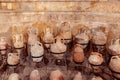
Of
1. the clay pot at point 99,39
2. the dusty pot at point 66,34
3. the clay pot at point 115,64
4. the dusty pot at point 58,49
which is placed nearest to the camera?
the clay pot at point 115,64

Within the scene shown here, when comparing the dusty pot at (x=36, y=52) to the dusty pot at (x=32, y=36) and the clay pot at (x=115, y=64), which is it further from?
the clay pot at (x=115, y=64)

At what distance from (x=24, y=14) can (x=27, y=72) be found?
4.50 feet

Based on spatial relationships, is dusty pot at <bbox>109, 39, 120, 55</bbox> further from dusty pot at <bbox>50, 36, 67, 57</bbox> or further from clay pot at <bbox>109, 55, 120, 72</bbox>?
dusty pot at <bbox>50, 36, 67, 57</bbox>

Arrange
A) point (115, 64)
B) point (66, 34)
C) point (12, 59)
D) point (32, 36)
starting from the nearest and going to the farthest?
point (115, 64)
point (12, 59)
point (32, 36)
point (66, 34)

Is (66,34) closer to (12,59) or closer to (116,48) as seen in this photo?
(116,48)

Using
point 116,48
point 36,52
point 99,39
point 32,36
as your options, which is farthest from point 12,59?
point 116,48

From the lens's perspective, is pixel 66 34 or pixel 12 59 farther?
pixel 66 34

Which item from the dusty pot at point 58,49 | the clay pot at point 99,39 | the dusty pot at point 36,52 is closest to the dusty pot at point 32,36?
the dusty pot at point 36,52

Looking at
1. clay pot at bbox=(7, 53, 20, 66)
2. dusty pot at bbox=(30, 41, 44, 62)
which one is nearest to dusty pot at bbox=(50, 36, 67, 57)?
dusty pot at bbox=(30, 41, 44, 62)

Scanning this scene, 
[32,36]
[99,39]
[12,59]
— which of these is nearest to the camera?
[12,59]

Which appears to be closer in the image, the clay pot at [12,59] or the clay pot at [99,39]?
the clay pot at [12,59]

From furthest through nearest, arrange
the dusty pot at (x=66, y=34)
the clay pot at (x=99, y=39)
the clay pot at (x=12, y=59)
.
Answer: the dusty pot at (x=66, y=34), the clay pot at (x=99, y=39), the clay pot at (x=12, y=59)

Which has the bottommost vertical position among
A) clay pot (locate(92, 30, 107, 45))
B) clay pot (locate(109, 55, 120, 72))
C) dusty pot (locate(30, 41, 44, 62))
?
clay pot (locate(109, 55, 120, 72))

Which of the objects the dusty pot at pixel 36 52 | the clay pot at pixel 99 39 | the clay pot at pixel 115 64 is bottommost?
the clay pot at pixel 115 64
